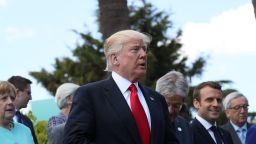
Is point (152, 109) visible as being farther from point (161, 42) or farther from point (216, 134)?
point (161, 42)

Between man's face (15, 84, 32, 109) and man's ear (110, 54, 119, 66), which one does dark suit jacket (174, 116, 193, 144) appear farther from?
man's face (15, 84, 32, 109)

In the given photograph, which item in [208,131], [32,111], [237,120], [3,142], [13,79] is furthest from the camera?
[32,111]

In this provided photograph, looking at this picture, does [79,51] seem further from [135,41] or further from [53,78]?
[135,41]

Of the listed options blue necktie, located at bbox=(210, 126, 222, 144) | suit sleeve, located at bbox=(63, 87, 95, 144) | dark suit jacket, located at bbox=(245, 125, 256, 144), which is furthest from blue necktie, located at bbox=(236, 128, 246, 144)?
suit sleeve, located at bbox=(63, 87, 95, 144)

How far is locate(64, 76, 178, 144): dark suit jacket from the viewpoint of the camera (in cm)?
558

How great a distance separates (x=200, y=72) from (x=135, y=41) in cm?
3254

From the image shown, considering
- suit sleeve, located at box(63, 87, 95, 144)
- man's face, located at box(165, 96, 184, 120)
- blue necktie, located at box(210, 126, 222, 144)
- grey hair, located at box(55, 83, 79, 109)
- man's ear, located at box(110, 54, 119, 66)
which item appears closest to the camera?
suit sleeve, located at box(63, 87, 95, 144)

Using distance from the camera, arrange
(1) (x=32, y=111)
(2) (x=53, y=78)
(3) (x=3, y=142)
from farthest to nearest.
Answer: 1. (2) (x=53, y=78)
2. (1) (x=32, y=111)
3. (3) (x=3, y=142)

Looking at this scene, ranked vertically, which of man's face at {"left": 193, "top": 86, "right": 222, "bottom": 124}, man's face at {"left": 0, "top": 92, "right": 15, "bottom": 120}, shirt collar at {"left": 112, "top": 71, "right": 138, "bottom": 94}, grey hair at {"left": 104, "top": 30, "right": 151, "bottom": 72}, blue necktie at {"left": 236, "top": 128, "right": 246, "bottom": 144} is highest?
grey hair at {"left": 104, "top": 30, "right": 151, "bottom": 72}

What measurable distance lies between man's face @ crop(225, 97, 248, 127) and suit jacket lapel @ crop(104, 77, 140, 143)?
17.8 ft

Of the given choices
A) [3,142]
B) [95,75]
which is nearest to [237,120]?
[3,142]

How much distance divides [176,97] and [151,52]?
2894 cm

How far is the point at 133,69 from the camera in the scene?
5.77m

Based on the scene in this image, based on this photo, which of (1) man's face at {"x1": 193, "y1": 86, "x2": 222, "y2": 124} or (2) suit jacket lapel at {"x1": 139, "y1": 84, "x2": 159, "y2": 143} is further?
(1) man's face at {"x1": 193, "y1": 86, "x2": 222, "y2": 124}
